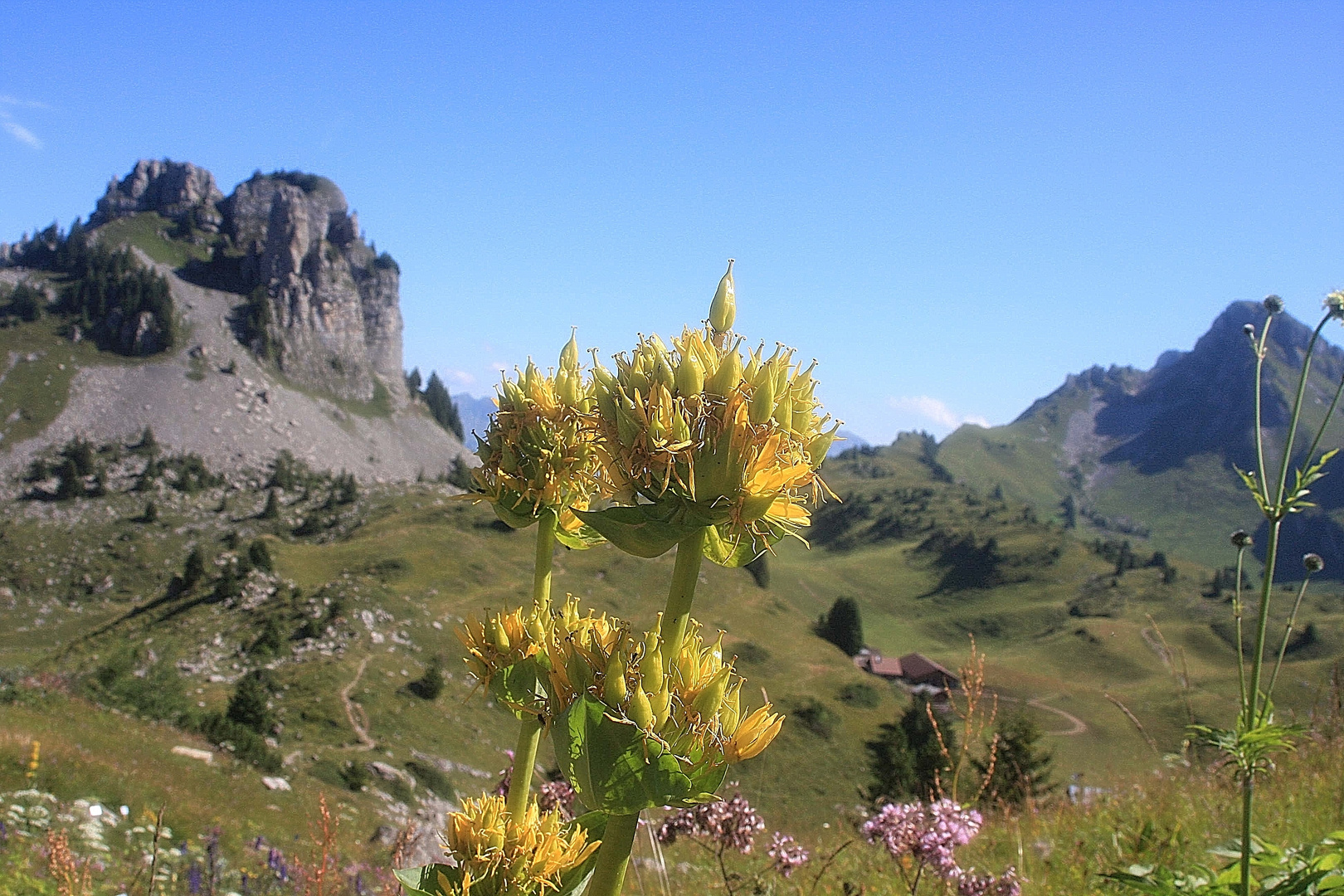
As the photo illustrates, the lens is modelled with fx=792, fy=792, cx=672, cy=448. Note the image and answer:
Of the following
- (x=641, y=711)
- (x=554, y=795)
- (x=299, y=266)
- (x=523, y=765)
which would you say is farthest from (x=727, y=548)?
(x=299, y=266)

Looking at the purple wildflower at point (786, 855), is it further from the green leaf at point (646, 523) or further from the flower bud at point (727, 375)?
the flower bud at point (727, 375)

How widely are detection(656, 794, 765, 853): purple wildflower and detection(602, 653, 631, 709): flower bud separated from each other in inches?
108

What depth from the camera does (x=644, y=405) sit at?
6.74 ft

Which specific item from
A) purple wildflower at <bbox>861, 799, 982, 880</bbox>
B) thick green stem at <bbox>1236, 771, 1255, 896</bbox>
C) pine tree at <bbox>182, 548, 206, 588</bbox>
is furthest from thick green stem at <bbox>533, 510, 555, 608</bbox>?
pine tree at <bbox>182, 548, 206, 588</bbox>

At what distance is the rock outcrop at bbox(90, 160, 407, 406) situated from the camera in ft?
459

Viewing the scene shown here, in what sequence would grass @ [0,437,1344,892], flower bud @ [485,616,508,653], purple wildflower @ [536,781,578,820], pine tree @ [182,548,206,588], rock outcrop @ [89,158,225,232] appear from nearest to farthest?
flower bud @ [485,616,508,653], purple wildflower @ [536,781,578,820], grass @ [0,437,1344,892], pine tree @ [182,548,206,588], rock outcrop @ [89,158,225,232]

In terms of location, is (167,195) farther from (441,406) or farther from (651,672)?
(651,672)

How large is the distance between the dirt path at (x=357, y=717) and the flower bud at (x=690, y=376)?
37.5 metres

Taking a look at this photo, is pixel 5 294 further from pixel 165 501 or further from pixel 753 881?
pixel 753 881

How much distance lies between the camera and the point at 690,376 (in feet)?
6.72

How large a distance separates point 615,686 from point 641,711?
0.32 ft

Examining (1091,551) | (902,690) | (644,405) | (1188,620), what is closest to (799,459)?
(644,405)

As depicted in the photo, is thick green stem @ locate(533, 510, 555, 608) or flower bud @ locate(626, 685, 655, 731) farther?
thick green stem @ locate(533, 510, 555, 608)

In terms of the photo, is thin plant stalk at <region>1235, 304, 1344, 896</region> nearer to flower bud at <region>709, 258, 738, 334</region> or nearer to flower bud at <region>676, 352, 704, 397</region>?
flower bud at <region>709, 258, 738, 334</region>
